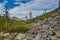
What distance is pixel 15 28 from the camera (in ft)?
295

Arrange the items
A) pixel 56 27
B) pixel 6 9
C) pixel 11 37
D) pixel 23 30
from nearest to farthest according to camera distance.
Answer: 1. pixel 56 27
2. pixel 11 37
3. pixel 23 30
4. pixel 6 9

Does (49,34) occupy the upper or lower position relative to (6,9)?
lower

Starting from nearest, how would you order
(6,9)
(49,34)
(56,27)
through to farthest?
(49,34)
(56,27)
(6,9)

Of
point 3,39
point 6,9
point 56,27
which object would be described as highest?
point 6,9

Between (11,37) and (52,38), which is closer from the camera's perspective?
(52,38)

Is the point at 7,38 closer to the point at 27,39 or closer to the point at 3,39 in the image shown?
the point at 3,39

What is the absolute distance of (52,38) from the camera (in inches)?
2025

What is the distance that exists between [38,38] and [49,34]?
4.14 metres

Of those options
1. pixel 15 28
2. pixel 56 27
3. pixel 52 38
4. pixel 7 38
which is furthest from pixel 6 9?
pixel 52 38

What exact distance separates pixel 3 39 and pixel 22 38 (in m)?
11.3

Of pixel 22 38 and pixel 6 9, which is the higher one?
pixel 6 9

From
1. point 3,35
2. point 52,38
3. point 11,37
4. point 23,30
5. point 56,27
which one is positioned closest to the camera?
point 52,38

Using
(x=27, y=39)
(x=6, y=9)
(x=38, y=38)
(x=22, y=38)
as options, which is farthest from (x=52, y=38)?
(x=6, y=9)

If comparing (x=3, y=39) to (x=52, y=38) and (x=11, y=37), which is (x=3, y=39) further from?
(x=52, y=38)
